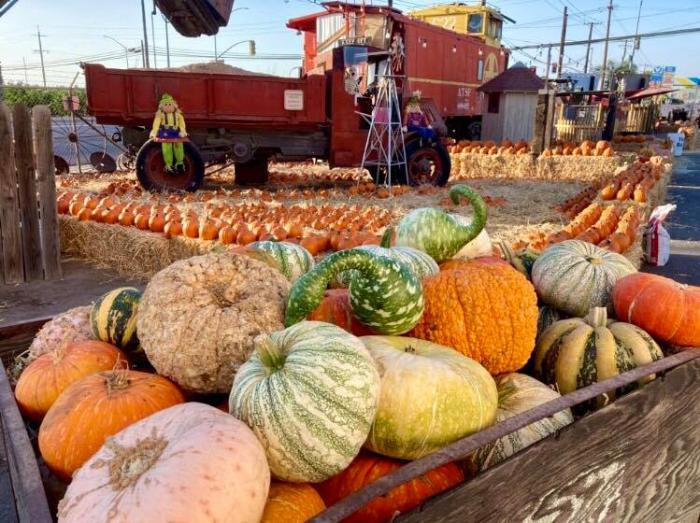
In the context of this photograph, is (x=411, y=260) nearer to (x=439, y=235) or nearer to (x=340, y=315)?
(x=439, y=235)

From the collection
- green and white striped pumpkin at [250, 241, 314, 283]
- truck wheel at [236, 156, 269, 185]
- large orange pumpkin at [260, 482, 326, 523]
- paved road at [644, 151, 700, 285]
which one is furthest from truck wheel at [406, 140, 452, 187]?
large orange pumpkin at [260, 482, 326, 523]

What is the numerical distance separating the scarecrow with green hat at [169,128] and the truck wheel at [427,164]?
459 centimetres

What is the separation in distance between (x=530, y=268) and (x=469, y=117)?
1814 centimetres

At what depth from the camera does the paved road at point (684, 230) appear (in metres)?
6.68

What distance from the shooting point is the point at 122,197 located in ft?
28.5

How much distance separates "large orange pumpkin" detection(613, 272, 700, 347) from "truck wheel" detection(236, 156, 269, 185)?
10423 millimetres

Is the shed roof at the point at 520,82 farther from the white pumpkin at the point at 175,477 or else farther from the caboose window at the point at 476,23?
the white pumpkin at the point at 175,477

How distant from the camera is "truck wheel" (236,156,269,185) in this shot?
39.2ft

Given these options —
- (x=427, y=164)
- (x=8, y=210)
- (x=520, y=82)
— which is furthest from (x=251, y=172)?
(x=520, y=82)

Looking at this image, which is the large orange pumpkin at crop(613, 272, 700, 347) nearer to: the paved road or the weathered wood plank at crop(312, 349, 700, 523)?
the weathered wood plank at crop(312, 349, 700, 523)

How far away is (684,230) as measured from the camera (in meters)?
9.35

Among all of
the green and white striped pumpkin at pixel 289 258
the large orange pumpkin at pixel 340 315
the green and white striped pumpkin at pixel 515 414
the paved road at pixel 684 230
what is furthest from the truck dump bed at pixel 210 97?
the green and white striped pumpkin at pixel 515 414

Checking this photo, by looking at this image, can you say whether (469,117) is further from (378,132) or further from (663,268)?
(663,268)

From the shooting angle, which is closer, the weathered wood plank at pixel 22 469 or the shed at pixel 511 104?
the weathered wood plank at pixel 22 469
